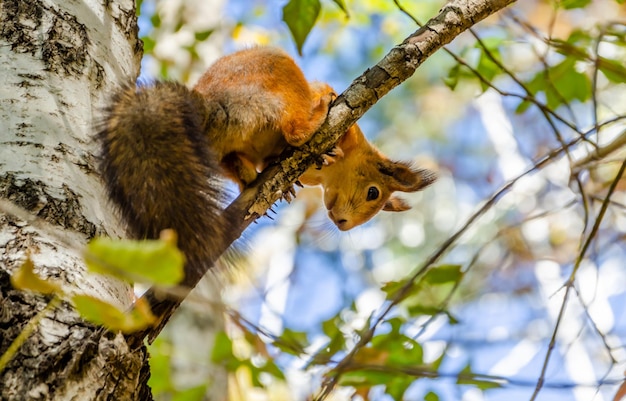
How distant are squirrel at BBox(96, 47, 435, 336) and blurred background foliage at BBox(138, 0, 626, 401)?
0.21 metres

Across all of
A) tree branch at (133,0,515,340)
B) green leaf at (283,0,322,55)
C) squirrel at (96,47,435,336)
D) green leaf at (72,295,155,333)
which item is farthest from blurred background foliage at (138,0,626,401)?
green leaf at (72,295,155,333)

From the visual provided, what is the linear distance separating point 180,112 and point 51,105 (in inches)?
14.0

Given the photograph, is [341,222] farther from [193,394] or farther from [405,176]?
[193,394]

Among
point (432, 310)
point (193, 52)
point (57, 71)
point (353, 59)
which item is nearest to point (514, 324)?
point (353, 59)

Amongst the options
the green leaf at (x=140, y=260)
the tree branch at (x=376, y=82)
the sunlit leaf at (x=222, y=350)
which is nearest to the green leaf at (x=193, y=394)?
the sunlit leaf at (x=222, y=350)

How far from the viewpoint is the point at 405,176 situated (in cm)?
309

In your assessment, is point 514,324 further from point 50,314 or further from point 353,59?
point 50,314

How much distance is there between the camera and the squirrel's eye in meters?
3.04

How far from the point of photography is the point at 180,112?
1851 millimetres

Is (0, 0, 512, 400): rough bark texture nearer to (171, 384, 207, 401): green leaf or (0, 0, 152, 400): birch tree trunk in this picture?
(0, 0, 152, 400): birch tree trunk

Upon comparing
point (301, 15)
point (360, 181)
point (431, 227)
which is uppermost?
point (431, 227)

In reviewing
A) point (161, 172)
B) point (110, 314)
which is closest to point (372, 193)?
point (161, 172)

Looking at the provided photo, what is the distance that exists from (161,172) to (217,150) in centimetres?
66

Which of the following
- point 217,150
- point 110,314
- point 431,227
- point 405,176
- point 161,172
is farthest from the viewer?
point 431,227
